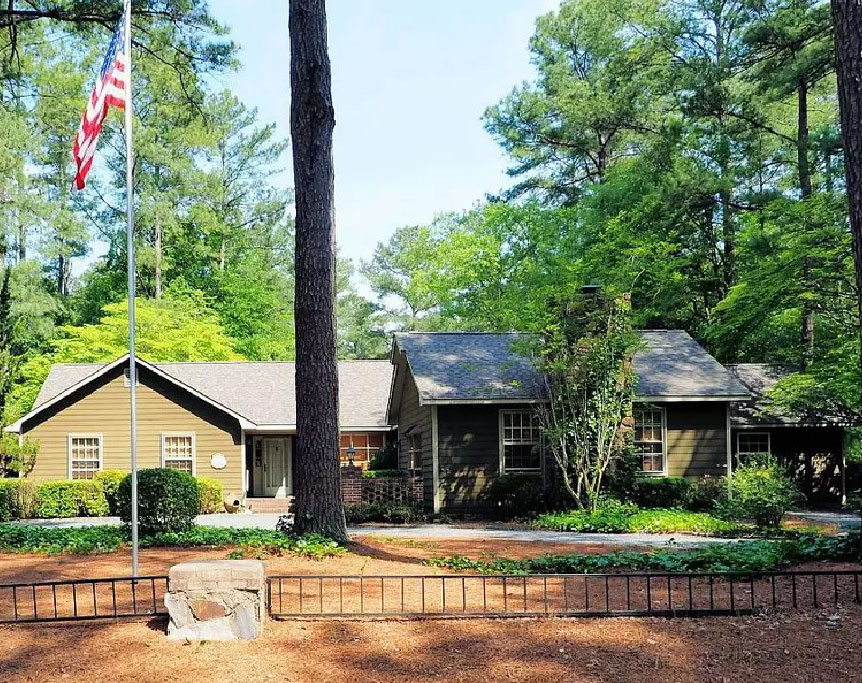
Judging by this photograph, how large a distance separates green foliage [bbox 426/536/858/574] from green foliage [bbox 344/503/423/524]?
32.2 ft

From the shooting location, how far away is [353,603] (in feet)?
25.2

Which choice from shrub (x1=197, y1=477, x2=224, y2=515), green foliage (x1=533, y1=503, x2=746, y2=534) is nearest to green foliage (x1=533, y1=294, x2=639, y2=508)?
green foliage (x1=533, y1=503, x2=746, y2=534)

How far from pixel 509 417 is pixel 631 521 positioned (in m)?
4.72

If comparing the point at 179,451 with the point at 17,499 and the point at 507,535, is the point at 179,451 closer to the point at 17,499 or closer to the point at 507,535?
the point at 17,499

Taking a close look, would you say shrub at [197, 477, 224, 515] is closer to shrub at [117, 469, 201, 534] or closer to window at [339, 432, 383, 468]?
window at [339, 432, 383, 468]

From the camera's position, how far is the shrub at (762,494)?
14859mm

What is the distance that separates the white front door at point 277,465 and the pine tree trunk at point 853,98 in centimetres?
2276

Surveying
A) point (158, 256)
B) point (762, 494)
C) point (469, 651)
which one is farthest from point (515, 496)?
point (158, 256)

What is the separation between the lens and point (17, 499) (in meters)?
21.9

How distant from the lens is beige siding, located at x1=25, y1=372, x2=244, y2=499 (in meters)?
25.0

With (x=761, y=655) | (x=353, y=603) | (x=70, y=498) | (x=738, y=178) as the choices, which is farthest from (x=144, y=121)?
(x=761, y=655)

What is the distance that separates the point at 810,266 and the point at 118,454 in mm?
18647

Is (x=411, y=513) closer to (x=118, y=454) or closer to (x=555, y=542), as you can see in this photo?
(x=555, y=542)

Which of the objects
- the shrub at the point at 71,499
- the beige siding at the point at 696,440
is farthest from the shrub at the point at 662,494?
the shrub at the point at 71,499
